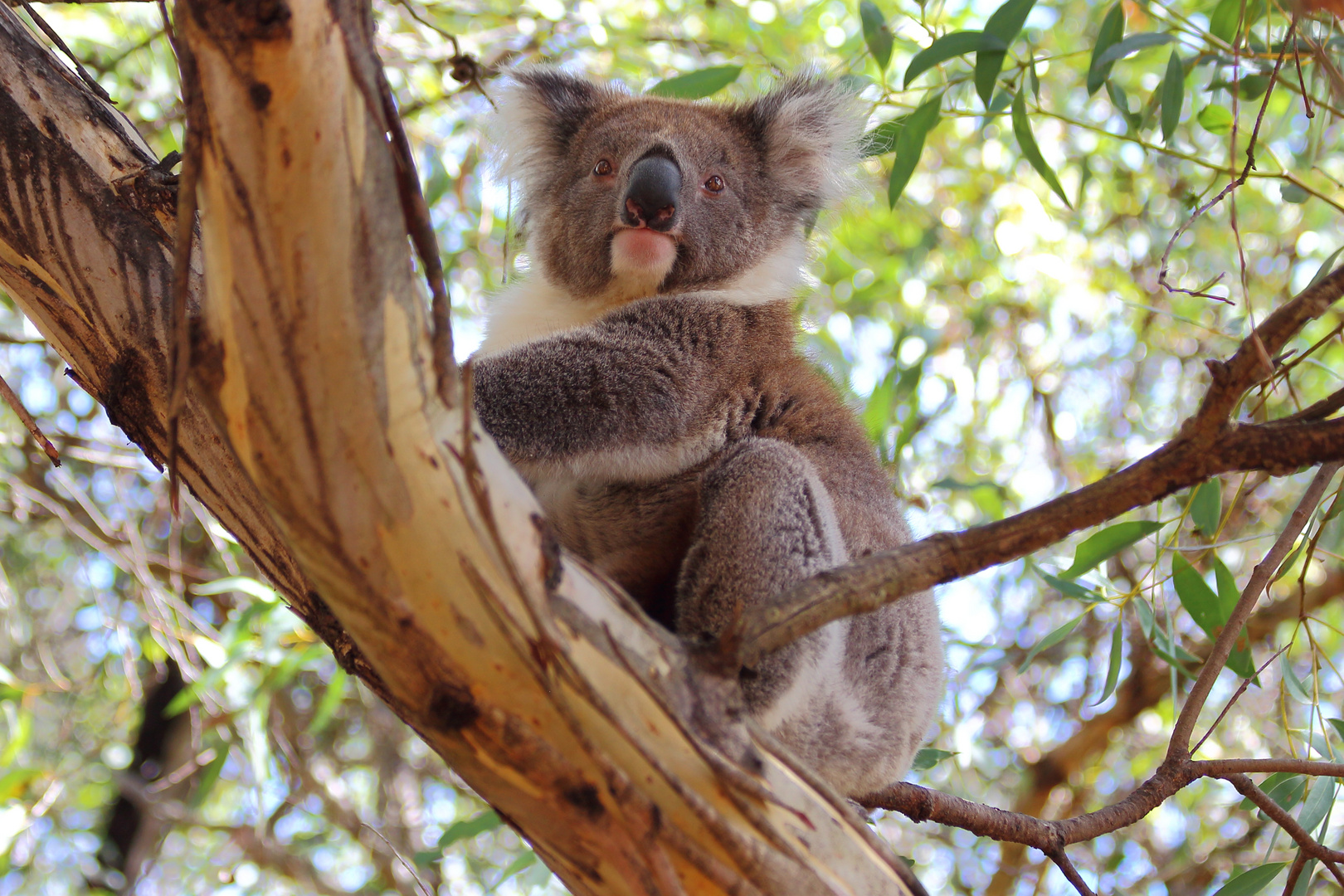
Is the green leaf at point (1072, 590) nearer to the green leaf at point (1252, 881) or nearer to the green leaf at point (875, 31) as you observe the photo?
the green leaf at point (1252, 881)

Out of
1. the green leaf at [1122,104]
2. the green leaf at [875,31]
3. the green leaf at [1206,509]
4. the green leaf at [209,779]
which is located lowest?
the green leaf at [209,779]

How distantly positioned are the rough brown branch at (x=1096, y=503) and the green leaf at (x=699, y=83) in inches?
70.4

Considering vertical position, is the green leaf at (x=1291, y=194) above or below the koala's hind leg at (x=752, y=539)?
above

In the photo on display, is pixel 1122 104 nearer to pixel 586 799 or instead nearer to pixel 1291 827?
pixel 1291 827

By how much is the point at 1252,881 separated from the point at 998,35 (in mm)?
1759

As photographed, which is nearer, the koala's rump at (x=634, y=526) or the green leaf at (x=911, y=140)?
the koala's rump at (x=634, y=526)

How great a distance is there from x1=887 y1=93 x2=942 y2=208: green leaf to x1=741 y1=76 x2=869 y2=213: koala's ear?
476 mm

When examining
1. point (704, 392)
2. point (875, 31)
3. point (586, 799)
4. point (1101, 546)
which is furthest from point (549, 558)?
point (875, 31)

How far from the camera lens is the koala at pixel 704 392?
5.84 feet

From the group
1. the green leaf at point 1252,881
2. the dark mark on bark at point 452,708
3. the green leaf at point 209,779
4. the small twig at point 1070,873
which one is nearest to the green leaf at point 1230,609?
the green leaf at point 1252,881

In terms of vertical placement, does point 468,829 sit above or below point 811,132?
below

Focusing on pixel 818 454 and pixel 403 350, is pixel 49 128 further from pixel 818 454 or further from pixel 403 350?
pixel 818 454

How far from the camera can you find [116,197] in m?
1.59

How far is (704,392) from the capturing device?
2168mm
